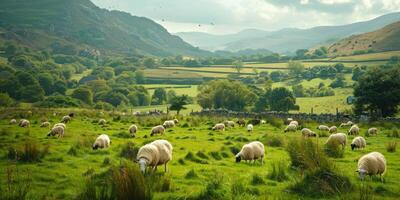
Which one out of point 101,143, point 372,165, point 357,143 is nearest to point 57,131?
point 101,143

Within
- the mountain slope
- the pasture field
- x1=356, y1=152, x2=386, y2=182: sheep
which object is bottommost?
the pasture field

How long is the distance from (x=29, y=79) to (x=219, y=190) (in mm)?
106609

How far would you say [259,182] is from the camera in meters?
12.6

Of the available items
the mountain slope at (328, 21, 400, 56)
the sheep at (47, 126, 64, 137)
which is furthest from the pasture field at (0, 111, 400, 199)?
the mountain slope at (328, 21, 400, 56)

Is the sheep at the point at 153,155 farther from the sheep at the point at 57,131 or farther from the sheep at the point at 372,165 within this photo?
the sheep at the point at 57,131

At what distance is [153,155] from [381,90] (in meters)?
42.4

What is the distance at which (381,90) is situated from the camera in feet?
158

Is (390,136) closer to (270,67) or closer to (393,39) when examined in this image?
(270,67)

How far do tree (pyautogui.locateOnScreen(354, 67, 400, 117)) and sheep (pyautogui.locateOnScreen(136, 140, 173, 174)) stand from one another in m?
40.0

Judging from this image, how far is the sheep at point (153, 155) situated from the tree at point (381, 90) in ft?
131

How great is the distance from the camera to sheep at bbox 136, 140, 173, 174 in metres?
13.2

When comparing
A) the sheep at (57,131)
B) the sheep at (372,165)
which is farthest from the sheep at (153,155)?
the sheep at (57,131)

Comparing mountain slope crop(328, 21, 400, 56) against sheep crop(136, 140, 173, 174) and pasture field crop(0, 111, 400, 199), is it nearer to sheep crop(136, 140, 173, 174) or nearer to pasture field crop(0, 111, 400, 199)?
pasture field crop(0, 111, 400, 199)

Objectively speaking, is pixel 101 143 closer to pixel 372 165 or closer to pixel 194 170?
pixel 194 170
